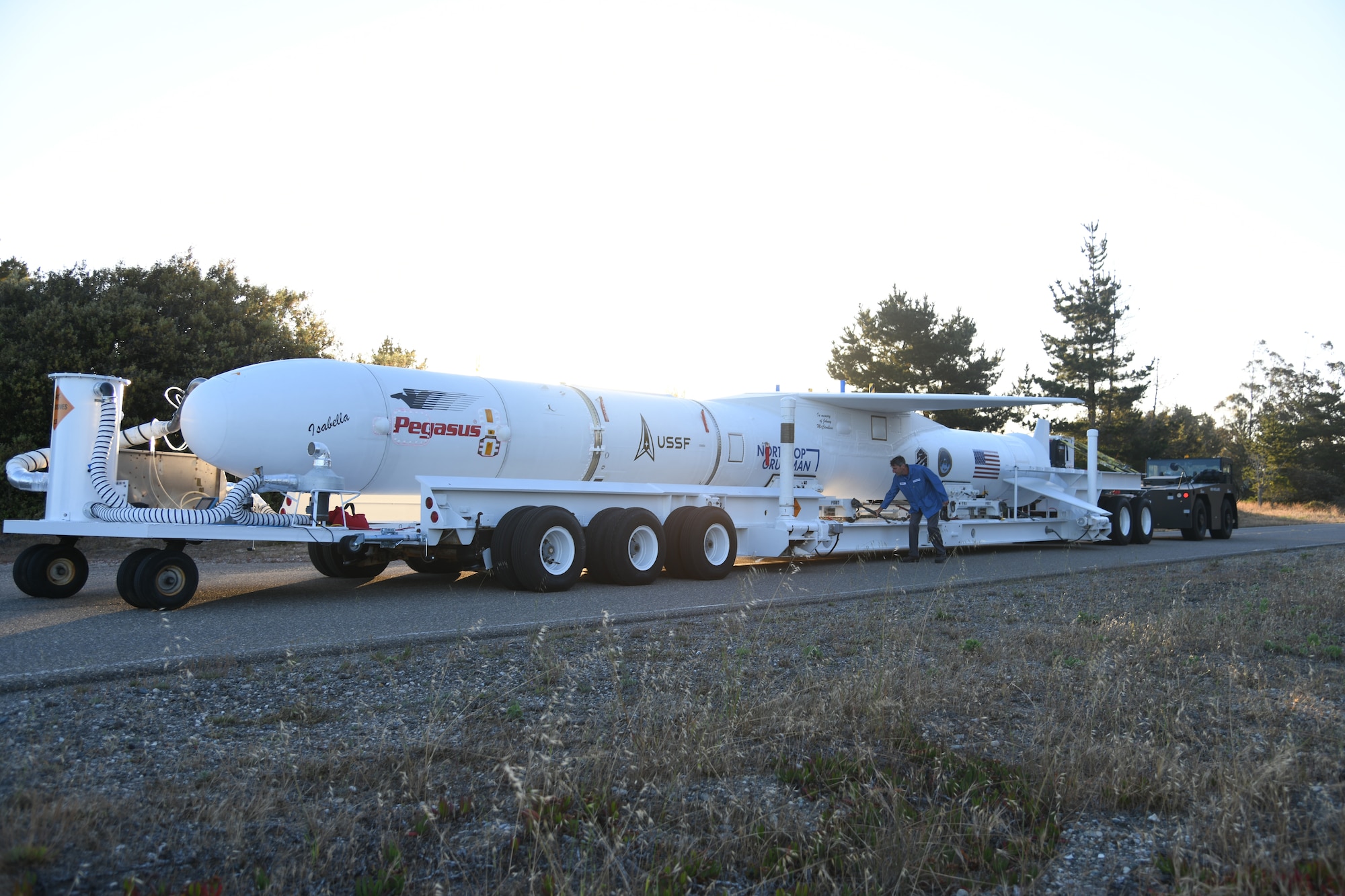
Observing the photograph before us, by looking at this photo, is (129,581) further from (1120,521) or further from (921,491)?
(1120,521)

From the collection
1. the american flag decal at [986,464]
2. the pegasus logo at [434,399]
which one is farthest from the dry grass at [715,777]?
the american flag decal at [986,464]

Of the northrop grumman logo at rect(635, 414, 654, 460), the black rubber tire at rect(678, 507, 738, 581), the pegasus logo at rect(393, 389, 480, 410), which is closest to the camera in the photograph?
the pegasus logo at rect(393, 389, 480, 410)

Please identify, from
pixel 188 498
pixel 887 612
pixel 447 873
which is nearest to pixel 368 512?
pixel 188 498

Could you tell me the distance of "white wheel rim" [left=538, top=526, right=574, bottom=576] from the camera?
36.1 ft

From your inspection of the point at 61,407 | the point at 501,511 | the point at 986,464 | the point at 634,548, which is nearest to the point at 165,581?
the point at 61,407

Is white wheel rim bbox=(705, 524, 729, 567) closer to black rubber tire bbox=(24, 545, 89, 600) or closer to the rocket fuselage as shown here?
the rocket fuselage

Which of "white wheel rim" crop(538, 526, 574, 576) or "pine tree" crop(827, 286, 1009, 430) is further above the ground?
Answer: "pine tree" crop(827, 286, 1009, 430)

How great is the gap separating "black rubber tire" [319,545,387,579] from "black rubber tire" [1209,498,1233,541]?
843 inches

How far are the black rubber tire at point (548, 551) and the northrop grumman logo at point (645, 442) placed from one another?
175 centimetres

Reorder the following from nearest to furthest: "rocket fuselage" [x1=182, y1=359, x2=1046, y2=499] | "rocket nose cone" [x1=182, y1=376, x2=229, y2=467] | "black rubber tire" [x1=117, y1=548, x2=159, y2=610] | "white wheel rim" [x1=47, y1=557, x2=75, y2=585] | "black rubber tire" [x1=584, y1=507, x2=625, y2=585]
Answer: "black rubber tire" [x1=117, y1=548, x2=159, y2=610], "white wheel rim" [x1=47, y1=557, x2=75, y2=585], "rocket nose cone" [x1=182, y1=376, x2=229, y2=467], "rocket fuselage" [x1=182, y1=359, x2=1046, y2=499], "black rubber tire" [x1=584, y1=507, x2=625, y2=585]

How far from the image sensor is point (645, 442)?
511 inches

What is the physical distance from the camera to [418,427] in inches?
425

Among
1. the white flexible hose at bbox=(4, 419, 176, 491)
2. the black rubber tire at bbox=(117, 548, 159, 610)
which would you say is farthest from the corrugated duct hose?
the black rubber tire at bbox=(117, 548, 159, 610)

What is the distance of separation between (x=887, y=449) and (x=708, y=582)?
5.96 meters
